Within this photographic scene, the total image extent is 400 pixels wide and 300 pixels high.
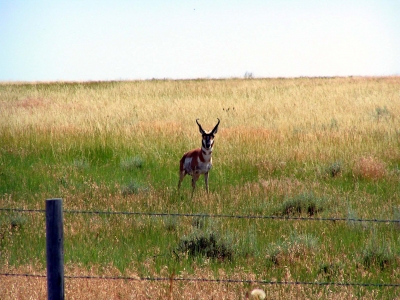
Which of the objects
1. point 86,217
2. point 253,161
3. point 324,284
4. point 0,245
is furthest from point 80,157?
point 324,284

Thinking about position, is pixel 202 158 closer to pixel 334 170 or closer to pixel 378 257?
pixel 334 170

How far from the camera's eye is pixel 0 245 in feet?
26.3

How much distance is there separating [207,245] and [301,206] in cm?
304

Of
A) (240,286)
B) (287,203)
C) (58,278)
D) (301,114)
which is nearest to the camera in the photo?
(58,278)

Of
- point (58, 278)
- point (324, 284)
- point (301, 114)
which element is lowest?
point (324, 284)

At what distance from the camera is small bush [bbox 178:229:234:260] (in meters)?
7.44

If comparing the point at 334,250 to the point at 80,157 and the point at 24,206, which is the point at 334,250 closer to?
the point at 24,206

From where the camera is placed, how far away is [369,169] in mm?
13234

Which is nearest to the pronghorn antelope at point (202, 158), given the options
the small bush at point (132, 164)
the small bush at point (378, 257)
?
the small bush at point (132, 164)

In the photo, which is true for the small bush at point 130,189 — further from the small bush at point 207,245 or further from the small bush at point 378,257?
the small bush at point 378,257

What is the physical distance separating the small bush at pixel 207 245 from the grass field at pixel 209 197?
15mm

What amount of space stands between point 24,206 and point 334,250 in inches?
209

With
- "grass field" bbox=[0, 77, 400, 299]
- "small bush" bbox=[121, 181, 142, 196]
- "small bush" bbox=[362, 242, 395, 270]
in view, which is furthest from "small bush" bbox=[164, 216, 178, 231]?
"small bush" bbox=[362, 242, 395, 270]

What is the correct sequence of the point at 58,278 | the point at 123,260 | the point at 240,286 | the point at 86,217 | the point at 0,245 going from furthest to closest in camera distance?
Answer: the point at 86,217 < the point at 0,245 < the point at 123,260 < the point at 240,286 < the point at 58,278
